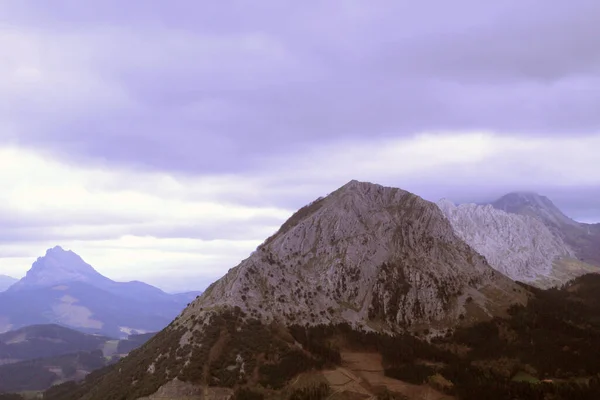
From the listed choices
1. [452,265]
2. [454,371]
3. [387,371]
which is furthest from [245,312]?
[452,265]

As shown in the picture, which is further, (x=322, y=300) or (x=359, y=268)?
(x=359, y=268)

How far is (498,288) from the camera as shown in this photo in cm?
16175

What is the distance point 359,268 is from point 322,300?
17.8 m

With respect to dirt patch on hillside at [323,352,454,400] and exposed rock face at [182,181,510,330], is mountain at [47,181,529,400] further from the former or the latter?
dirt patch on hillside at [323,352,454,400]

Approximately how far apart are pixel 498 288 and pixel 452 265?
16.7m

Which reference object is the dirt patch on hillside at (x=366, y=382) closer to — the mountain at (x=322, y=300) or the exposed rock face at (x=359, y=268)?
the mountain at (x=322, y=300)

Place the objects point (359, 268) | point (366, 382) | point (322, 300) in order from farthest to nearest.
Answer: point (359, 268), point (322, 300), point (366, 382)

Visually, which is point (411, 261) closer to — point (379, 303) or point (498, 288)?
point (379, 303)

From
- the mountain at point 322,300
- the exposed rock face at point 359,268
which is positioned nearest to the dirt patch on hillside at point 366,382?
the mountain at point 322,300

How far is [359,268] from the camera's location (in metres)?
153

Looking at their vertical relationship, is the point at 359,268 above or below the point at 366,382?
above

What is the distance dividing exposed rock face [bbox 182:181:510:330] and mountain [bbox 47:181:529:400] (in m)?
0.36

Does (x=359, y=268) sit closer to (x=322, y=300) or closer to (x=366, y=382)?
(x=322, y=300)

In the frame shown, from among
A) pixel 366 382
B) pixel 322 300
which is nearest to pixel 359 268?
pixel 322 300
